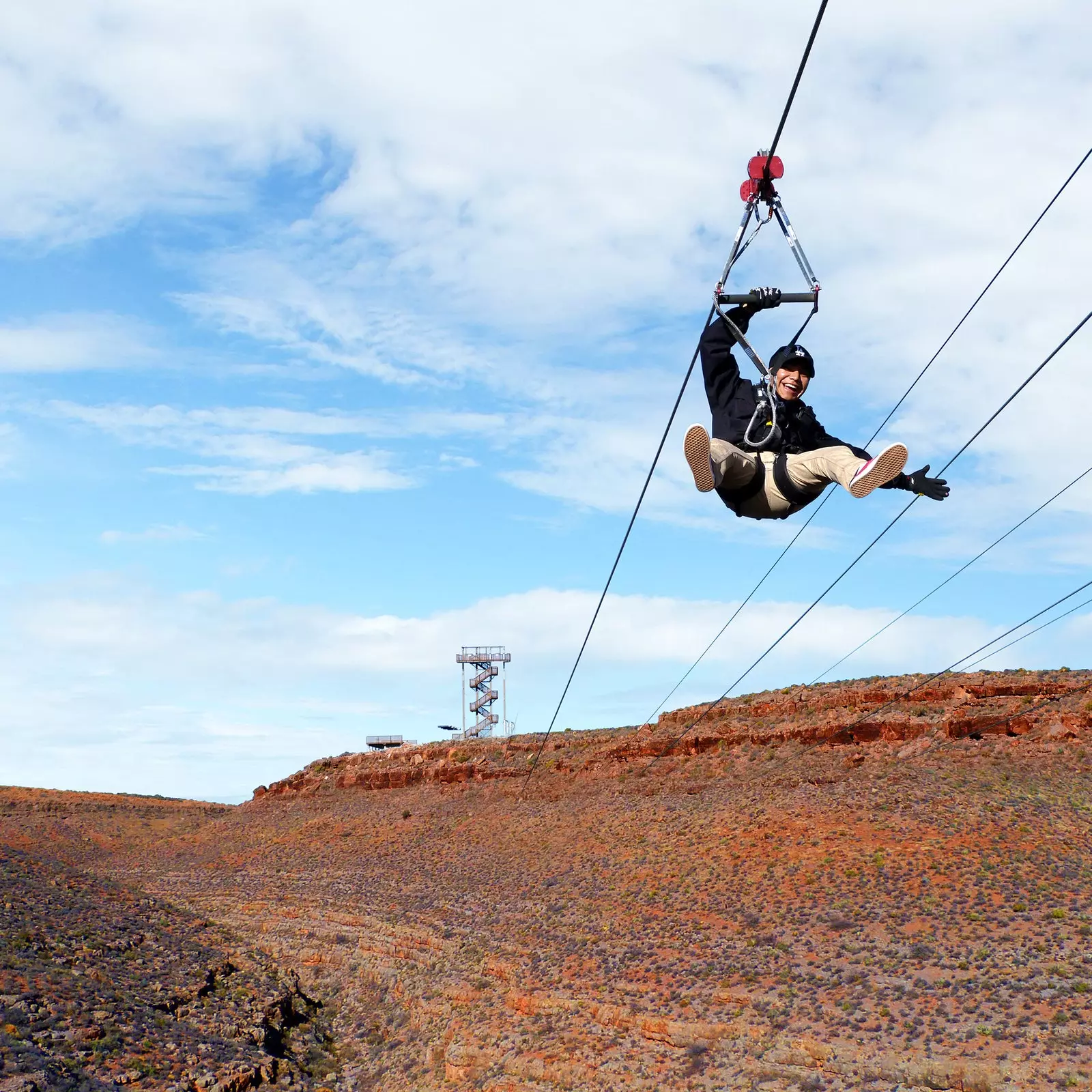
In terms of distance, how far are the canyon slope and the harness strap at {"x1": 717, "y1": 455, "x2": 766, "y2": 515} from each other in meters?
13.2

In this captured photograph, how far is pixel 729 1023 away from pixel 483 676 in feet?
173

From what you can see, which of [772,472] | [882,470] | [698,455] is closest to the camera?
[882,470]

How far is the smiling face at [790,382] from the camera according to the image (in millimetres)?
9586

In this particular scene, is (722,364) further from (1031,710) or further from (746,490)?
(1031,710)

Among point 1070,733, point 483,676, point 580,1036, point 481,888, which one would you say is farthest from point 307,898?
point 483,676

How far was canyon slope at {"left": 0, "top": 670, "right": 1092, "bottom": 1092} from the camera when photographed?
67.3ft

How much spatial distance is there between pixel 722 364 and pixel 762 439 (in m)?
1.02

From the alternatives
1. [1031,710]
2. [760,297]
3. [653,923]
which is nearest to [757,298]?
[760,297]

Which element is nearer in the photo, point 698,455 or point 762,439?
point 698,455

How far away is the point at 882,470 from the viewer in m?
8.14

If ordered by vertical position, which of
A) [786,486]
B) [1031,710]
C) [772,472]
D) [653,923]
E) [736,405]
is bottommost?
[653,923]

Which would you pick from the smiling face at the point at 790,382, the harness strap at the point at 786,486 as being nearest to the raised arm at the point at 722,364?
the smiling face at the point at 790,382

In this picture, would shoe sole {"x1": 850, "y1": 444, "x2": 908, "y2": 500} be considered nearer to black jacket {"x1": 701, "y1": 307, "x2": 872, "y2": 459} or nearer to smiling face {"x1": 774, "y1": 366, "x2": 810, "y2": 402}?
black jacket {"x1": 701, "y1": 307, "x2": 872, "y2": 459}

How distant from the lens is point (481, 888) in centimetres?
3738
